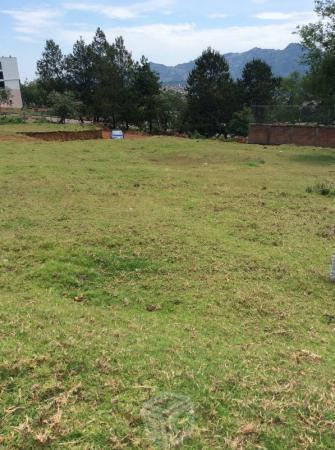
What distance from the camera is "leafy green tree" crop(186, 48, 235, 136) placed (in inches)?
1404

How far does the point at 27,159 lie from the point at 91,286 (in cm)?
976

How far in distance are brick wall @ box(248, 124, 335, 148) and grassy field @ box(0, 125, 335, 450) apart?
1497 centimetres

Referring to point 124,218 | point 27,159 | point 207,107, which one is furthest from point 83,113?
point 124,218

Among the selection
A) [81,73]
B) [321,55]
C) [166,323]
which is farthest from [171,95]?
[166,323]

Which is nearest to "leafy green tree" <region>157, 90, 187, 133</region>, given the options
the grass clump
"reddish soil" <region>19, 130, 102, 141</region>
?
"reddish soil" <region>19, 130, 102, 141</region>

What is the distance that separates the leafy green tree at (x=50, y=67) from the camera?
4756 cm

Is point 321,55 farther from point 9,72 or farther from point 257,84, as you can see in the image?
point 9,72

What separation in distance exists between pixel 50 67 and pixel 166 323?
52.7 m

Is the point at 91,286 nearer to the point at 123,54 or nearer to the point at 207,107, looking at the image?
the point at 207,107

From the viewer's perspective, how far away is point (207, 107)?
36250 millimetres

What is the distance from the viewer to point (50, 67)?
5009cm

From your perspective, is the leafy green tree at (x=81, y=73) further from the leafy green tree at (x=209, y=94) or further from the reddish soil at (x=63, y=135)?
the reddish soil at (x=63, y=135)

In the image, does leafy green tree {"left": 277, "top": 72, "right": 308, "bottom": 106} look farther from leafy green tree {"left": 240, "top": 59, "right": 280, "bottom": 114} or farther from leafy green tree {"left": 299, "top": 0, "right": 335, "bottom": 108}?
leafy green tree {"left": 299, "top": 0, "right": 335, "bottom": 108}

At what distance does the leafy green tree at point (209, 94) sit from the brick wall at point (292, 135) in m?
12.3
